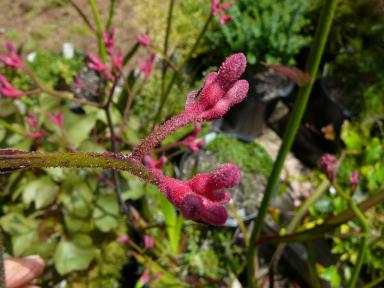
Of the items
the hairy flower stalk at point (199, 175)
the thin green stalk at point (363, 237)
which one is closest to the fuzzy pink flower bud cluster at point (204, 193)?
the hairy flower stalk at point (199, 175)

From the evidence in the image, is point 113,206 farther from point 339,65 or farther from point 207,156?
point 339,65

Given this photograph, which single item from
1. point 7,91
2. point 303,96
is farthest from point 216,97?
point 7,91

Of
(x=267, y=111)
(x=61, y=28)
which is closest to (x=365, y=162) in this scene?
(x=267, y=111)

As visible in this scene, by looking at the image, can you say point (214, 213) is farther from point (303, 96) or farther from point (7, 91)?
point (7, 91)

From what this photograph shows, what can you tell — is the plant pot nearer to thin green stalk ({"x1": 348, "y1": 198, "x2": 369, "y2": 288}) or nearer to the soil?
the soil

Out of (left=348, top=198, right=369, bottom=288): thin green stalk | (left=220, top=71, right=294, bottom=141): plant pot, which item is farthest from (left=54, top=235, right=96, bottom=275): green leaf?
(left=220, top=71, right=294, bottom=141): plant pot

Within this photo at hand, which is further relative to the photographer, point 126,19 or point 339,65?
point 126,19

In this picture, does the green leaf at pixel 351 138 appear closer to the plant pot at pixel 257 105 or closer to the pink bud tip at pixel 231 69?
the plant pot at pixel 257 105
